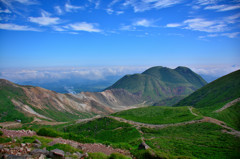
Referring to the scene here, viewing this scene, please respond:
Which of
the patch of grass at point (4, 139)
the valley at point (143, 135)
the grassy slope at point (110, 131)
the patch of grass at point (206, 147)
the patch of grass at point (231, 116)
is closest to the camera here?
the patch of grass at point (4, 139)

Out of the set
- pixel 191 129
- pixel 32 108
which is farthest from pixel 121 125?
pixel 32 108

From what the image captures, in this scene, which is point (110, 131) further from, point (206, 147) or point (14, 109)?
point (14, 109)

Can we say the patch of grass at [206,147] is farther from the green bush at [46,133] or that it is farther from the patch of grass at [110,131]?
the green bush at [46,133]

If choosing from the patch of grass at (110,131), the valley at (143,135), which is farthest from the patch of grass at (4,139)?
the patch of grass at (110,131)

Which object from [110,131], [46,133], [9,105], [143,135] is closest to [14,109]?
[9,105]

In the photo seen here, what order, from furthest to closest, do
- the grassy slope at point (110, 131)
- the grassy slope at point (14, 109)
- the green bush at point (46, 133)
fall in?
the grassy slope at point (14, 109), the grassy slope at point (110, 131), the green bush at point (46, 133)

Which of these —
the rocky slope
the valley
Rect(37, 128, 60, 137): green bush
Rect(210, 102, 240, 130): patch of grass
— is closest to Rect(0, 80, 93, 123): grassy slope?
the rocky slope

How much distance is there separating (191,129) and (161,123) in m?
11.5

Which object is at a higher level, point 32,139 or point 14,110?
point 32,139

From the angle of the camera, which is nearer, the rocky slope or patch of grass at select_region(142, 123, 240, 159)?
patch of grass at select_region(142, 123, 240, 159)

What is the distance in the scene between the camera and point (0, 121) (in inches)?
3922

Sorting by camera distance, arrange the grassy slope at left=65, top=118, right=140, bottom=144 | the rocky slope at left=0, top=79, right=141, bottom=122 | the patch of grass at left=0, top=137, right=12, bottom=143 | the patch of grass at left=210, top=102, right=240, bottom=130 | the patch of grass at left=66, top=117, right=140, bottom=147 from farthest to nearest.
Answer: the rocky slope at left=0, top=79, right=141, bottom=122 < the patch of grass at left=210, top=102, right=240, bottom=130 < the patch of grass at left=66, top=117, right=140, bottom=147 < the grassy slope at left=65, top=118, right=140, bottom=144 < the patch of grass at left=0, top=137, right=12, bottom=143

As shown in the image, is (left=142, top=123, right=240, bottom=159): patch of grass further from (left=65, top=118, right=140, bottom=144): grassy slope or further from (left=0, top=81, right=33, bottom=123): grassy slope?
(left=0, top=81, right=33, bottom=123): grassy slope

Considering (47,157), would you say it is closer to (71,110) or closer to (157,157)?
(157,157)
